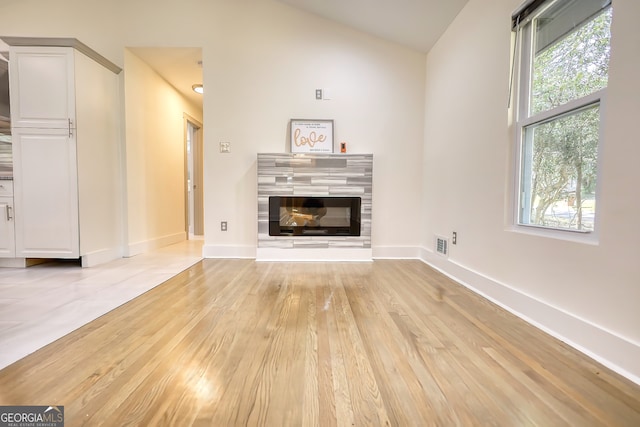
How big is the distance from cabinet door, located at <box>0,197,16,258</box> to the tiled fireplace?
2.24m

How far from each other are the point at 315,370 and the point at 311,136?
2.56m

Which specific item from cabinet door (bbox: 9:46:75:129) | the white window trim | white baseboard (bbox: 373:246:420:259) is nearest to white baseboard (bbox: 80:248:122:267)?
cabinet door (bbox: 9:46:75:129)

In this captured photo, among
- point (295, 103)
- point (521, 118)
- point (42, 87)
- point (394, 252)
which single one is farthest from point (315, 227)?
point (42, 87)

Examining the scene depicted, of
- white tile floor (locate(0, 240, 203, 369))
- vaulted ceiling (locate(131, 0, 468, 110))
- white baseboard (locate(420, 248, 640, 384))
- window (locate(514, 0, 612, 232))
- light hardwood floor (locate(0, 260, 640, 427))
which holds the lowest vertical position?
light hardwood floor (locate(0, 260, 640, 427))

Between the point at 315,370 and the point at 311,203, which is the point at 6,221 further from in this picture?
the point at 315,370

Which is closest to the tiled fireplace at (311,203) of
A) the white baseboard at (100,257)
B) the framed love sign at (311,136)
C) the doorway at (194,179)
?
the framed love sign at (311,136)

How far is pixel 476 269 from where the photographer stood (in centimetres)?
212

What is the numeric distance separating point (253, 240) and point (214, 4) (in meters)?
2.76

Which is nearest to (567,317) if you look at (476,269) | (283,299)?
(476,269)

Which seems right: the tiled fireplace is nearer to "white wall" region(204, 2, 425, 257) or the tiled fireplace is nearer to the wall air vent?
"white wall" region(204, 2, 425, 257)

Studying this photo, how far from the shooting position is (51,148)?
98.2 inches

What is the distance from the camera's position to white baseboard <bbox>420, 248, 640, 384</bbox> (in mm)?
1076

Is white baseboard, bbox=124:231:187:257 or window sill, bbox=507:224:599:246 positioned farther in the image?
white baseboard, bbox=124:231:187:257

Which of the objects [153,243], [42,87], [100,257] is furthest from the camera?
[153,243]
